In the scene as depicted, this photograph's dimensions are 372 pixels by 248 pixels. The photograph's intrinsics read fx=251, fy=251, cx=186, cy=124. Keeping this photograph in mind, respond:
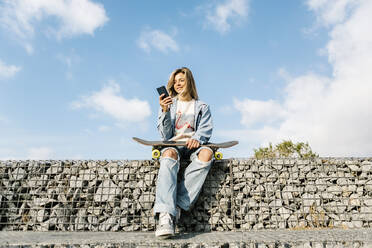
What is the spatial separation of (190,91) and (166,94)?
54cm

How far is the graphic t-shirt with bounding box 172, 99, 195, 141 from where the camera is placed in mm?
2600

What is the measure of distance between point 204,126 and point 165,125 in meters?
0.41

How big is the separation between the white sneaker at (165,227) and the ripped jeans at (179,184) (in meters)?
0.05

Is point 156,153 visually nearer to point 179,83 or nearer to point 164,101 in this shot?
point 164,101

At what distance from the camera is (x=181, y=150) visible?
250 cm

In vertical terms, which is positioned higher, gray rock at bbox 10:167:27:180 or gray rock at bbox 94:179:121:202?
gray rock at bbox 10:167:27:180

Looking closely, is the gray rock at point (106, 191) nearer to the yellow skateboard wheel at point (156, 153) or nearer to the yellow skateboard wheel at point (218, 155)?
the yellow skateboard wheel at point (156, 153)

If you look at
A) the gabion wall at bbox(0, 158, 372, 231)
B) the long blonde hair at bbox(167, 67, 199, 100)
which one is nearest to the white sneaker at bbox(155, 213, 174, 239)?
the gabion wall at bbox(0, 158, 372, 231)

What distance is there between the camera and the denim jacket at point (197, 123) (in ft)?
8.16

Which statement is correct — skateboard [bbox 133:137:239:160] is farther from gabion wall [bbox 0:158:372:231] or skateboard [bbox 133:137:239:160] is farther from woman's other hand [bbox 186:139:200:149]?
gabion wall [bbox 0:158:372:231]

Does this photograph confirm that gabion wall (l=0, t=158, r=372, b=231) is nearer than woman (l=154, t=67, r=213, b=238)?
No

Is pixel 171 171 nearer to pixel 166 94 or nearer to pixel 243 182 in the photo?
pixel 166 94

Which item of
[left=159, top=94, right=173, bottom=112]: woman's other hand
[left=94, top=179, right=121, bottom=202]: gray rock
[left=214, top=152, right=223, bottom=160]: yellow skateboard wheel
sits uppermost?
[left=159, top=94, right=173, bottom=112]: woman's other hand

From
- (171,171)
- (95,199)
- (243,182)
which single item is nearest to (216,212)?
(243,182)
